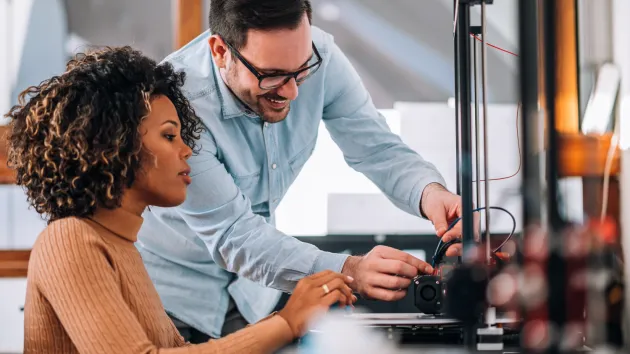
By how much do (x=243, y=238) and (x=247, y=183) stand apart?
0.31 m

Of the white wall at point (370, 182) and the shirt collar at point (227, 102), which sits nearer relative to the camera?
the shirt collar at point (227, 102)

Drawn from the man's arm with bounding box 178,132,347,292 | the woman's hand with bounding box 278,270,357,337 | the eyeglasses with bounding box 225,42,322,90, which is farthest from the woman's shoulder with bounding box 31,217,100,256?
the eyeglasses with bounding box 225,42,322,90

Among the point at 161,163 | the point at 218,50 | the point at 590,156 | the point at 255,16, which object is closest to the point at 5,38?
the point at 218,50

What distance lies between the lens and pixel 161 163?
1.22 metres

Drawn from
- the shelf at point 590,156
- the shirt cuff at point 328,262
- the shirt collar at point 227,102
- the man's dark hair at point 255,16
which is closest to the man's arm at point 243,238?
the shirt cuff at point 328,262

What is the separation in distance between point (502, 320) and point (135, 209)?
62 cm

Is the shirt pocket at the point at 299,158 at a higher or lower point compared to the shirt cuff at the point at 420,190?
higher

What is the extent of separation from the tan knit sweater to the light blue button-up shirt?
0.42 metres

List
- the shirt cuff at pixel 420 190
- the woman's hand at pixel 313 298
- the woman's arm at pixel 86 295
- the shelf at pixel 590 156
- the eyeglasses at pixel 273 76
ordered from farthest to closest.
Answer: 1. the shirt cuff at pixel 420 190
2. the eyeglasses at pixel 273 76
3. the shelf at pixel 590 156
4. the woman's hand at pixel 313 298
5. the woman's arm at pixel 86 295

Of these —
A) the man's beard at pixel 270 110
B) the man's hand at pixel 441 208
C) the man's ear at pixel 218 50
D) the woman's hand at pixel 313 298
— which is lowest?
the woman's hand at pixel 313 298

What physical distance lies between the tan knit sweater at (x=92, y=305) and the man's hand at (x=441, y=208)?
55 centimetres

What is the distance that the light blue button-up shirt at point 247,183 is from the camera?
1.56 meters

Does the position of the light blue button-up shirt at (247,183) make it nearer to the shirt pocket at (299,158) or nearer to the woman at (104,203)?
the shirt pocket at (299,158)

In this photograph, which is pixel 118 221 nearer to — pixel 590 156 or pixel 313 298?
pixel 313 298
